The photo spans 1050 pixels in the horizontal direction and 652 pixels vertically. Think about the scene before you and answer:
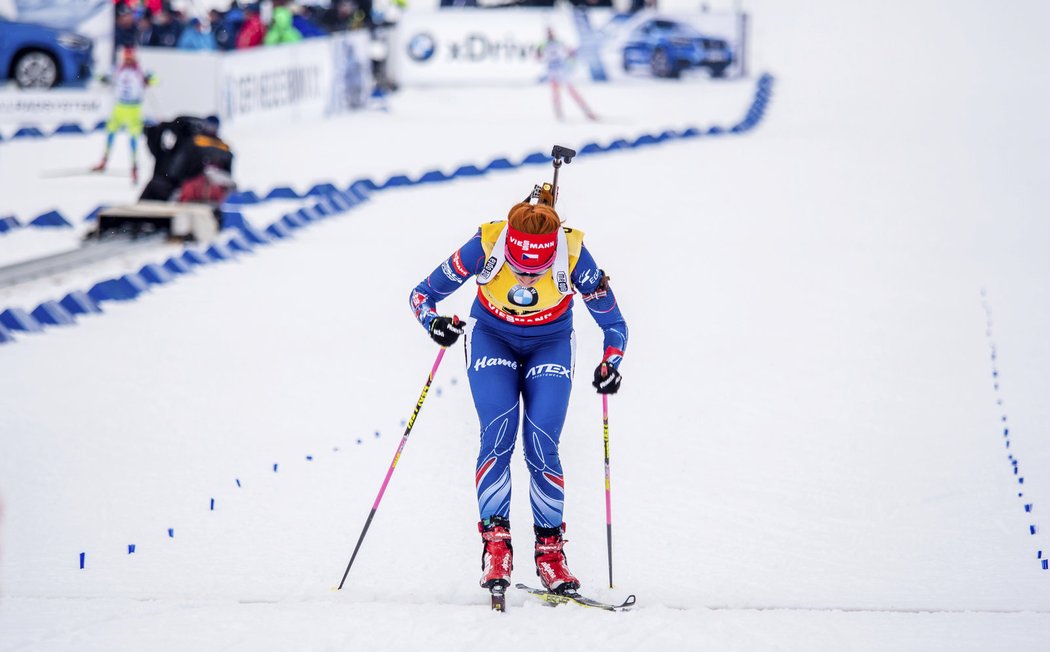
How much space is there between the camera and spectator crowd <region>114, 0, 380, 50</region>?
2358 centimetres

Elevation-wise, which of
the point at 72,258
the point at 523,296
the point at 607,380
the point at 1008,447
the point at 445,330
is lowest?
the point at 1008,447

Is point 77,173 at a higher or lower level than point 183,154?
lower

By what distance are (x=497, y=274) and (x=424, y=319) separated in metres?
0.38

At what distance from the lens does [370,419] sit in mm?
8938

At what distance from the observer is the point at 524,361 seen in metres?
6.20

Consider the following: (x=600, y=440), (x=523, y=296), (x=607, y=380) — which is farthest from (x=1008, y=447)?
(x=523, y=296)

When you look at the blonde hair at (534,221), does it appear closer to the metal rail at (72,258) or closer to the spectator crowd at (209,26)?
the metal rail at (72,258)

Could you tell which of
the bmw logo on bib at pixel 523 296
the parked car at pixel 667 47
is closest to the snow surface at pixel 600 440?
the bmw logo on bib at pixel 523 296

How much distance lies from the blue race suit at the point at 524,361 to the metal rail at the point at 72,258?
7520mm

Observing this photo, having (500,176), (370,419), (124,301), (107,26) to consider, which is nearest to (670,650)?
(370,419)

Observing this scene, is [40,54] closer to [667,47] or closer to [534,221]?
[667,47]

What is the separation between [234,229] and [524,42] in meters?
17.7

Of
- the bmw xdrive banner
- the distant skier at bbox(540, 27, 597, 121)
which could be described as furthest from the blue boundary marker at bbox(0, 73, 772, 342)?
the bmw xdrive banner

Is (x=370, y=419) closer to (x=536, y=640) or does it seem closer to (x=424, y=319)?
(x=424, y=319)
